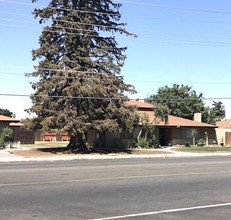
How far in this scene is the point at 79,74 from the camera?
37.6 meters

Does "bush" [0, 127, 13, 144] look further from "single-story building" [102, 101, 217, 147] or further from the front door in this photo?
the front door

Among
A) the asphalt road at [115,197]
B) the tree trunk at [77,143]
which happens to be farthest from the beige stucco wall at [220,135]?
the asphalt road at [115,197]

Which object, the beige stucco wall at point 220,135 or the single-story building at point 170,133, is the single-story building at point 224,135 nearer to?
the beige stucco wall at point 220,135

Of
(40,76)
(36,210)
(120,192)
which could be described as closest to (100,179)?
(120,192)

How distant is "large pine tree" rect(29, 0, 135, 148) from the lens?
121 ft

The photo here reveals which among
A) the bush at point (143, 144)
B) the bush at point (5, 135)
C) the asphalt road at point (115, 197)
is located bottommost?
the asphalt road at point (115, 197)

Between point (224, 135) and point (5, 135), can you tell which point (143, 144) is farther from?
point (224, 135)

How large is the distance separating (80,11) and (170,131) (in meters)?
19.3

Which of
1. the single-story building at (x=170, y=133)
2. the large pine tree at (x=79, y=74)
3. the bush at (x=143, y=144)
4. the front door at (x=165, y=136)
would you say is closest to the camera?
the large pine tree at (x=79, y=74)

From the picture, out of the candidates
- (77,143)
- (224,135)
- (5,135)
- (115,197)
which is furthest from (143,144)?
(115,197)

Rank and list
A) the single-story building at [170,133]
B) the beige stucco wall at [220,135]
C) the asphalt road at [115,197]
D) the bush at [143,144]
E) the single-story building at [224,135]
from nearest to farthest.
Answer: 1. the asphalt road at [115,197]
2. the bush at [143,144]
3. the single-story building at [170,133]
4. the single-story building at [224,135]
5. the beige stucco wall at [220,135]

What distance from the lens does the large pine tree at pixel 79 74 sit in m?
37.0

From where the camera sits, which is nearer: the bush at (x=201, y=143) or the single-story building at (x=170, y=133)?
the single-story building at (x=170, y=133)

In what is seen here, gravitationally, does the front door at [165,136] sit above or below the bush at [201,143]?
above
